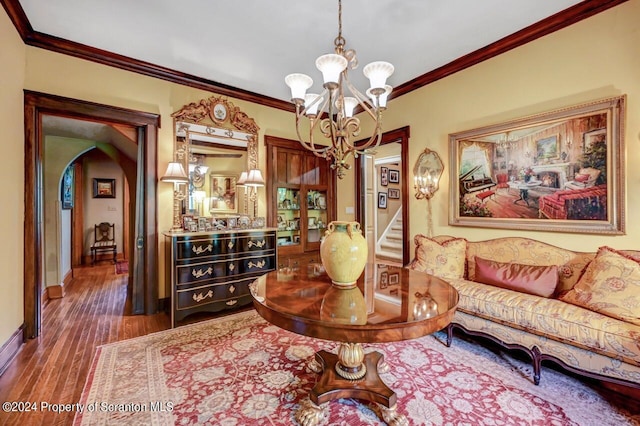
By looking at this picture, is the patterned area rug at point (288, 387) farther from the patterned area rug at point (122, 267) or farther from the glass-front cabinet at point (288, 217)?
the patterned area rug at point (122, 267)

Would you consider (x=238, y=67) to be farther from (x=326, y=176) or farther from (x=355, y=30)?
(x=326, y=176)

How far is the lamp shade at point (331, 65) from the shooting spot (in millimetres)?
1879

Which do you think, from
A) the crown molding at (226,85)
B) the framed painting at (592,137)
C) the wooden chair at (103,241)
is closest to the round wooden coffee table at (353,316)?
the framed painting at (592,137)

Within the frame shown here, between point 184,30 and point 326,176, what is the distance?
9.67ft

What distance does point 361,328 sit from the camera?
1.20m

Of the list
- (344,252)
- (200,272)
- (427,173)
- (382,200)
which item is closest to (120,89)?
(200,272)

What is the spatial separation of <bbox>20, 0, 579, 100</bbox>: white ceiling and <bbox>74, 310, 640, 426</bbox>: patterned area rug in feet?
9.75

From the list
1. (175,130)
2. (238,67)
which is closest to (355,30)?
(238,67)

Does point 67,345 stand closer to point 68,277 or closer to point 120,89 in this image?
point 120,89

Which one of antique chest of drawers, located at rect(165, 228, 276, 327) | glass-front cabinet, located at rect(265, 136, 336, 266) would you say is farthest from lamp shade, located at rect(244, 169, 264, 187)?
antique chest of drawers, located at rect(165, 228, 276, 327)

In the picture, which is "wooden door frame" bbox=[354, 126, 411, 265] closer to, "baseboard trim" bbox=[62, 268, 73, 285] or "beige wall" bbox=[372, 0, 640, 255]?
"beige wall" bbox=[372, 0, 640, 255]

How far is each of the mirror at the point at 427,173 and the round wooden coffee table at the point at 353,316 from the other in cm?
175

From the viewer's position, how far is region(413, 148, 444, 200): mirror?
3.54m

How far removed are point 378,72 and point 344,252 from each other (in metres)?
1.40
